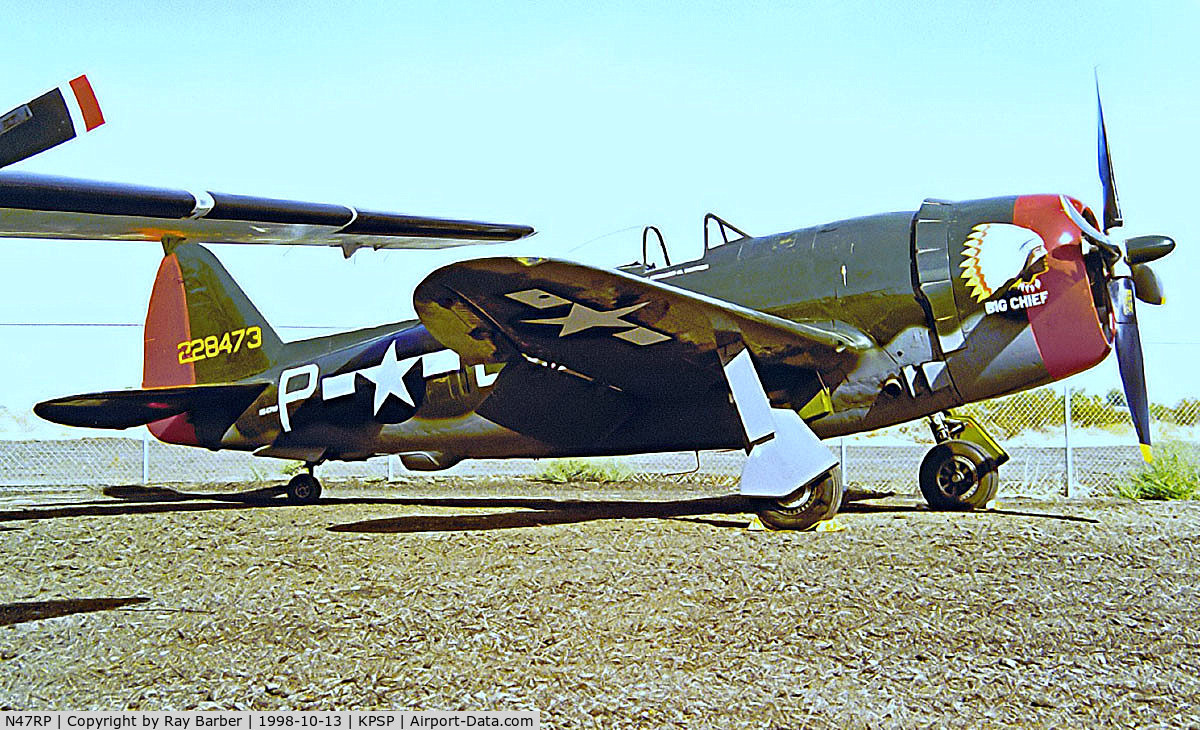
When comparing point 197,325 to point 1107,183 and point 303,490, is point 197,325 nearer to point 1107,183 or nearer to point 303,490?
point 303,490

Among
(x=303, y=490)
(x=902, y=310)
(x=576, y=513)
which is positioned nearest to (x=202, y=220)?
(x=303, y=490)

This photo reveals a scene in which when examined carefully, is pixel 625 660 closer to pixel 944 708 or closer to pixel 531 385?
pixel 944 708

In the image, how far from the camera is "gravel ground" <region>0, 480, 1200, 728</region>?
3.09m

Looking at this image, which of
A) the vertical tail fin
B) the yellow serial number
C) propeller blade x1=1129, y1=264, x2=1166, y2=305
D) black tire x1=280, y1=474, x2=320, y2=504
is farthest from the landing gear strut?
propeller blade x1=1129, y1=264, x2=1166, y2=305

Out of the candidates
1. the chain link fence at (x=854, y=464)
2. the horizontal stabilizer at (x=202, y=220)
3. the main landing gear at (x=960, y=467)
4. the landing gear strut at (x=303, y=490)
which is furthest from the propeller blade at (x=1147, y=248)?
the landing gear strut at (x=303, y=490)

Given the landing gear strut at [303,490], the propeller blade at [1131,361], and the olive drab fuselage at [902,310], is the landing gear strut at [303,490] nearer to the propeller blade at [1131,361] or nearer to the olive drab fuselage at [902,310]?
the olive drab fuselage at [902,310]

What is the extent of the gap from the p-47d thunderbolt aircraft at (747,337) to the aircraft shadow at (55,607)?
2.65 meters

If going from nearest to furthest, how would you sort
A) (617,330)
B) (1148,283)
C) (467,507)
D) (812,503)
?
(812,503) < (617,330) < (1148,283) < (467,507)

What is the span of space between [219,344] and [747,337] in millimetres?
6831

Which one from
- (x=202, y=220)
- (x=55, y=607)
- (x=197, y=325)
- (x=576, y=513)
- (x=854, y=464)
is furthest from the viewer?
(x=854, y=464)

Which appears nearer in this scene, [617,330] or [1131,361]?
[617,330]

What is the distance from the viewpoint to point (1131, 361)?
819 centimetres

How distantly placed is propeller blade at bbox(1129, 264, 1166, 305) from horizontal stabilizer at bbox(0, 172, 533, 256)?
713 centimetres

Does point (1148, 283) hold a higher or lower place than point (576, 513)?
higher
